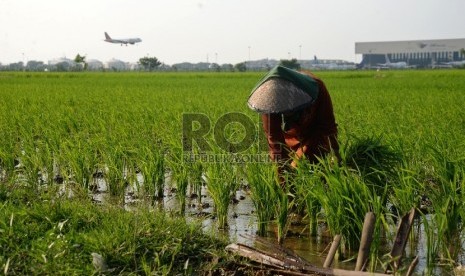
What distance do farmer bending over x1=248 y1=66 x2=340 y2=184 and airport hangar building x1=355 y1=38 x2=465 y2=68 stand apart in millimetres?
79490

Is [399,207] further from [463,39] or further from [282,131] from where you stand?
[463,39]

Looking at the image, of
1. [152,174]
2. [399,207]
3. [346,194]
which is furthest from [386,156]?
[152,174]

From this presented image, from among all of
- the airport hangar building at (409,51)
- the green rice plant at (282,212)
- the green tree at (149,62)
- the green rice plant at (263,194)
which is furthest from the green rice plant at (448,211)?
the airport hangar building at (409,51)

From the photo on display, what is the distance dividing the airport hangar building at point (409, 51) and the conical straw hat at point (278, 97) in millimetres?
79921

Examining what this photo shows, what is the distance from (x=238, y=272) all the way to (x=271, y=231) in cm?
96

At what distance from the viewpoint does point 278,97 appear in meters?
3.29

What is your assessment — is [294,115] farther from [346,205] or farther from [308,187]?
[346,205]

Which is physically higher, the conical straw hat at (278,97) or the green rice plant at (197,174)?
the conical straw hat at (278,97)

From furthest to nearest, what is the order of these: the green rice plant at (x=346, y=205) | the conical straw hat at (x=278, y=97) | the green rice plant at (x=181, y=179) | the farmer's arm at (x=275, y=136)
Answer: the green rice plant at (x=181, y=179), the farmer's arm at (x=275, y=136), the conical straw hat at (x=278, y=97), the green rice plant at (x=346, y=205)

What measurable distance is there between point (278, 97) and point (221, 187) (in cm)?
83

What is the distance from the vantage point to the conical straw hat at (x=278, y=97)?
3.27m

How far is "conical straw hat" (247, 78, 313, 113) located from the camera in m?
3.27

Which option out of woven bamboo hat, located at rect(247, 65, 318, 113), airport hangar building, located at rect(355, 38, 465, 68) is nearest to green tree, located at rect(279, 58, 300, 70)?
woven bamboo hat, located at rect(247, 65, 318, 113)

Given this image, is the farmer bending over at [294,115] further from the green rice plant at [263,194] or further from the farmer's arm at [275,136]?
the green rice plant at [263,194]
